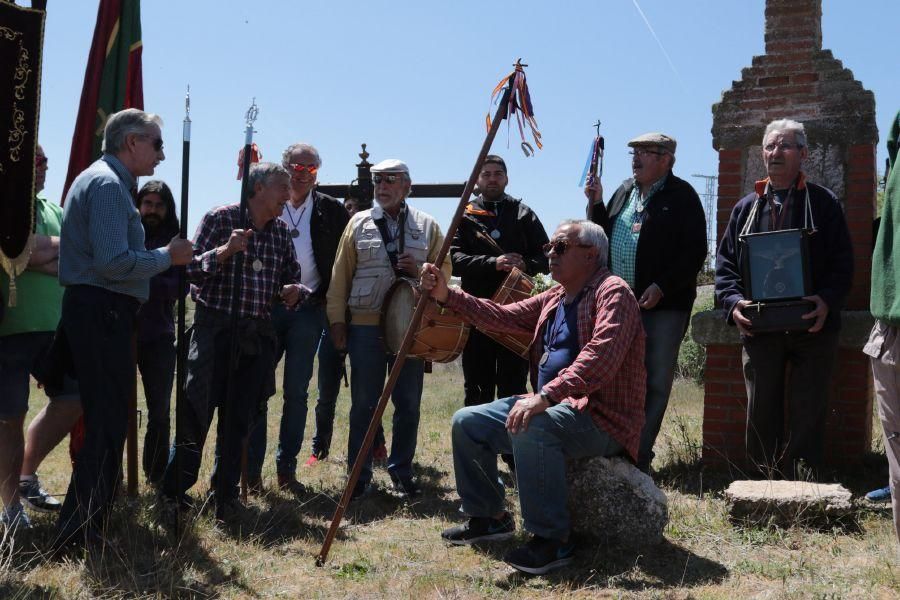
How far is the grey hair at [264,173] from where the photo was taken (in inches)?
205

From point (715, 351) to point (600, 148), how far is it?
5.59ft

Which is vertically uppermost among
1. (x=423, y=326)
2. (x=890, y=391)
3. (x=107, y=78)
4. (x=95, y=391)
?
(x=107, y=78)

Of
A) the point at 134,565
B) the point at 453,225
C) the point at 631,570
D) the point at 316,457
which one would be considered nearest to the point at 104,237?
the point at 134,565

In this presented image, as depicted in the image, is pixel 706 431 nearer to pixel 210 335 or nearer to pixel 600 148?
pixel 600 148

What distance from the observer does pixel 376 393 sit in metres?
5.83

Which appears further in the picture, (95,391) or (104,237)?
(95,391)

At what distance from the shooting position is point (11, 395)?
494 centimetres

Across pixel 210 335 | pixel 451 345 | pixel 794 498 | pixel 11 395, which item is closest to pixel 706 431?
pixel 794 498

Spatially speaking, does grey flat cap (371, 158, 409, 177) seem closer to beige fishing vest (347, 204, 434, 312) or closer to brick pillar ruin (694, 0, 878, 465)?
beige fishing vest (347, 204, 434, 312)

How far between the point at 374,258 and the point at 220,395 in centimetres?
135

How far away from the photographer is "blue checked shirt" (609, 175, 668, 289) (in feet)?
19.2

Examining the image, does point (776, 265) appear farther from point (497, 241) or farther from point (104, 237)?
point (104, 237)

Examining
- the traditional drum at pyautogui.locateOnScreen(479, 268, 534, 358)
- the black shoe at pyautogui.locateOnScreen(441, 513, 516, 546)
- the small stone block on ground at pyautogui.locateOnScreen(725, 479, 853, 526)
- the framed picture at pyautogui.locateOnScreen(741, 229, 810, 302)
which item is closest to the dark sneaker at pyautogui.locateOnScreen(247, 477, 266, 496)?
the black shoe at pyautogui.locateOnScreen(441, 513, 516, 546)

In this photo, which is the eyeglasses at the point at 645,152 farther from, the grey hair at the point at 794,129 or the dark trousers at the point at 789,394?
the dark trousers at the point at 789,394
